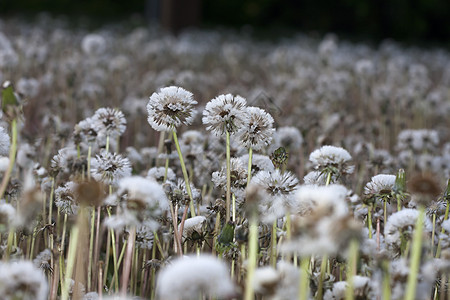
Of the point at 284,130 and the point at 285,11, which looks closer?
the point at 284,130

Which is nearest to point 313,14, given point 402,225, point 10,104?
point 402,225

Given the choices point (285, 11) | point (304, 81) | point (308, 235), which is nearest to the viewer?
point (308, 235)

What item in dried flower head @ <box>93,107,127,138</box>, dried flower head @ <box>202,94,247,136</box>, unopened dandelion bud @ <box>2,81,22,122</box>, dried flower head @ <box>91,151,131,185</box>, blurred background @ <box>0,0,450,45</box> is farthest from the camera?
blurred background @ <box>0,0,450,45</box>

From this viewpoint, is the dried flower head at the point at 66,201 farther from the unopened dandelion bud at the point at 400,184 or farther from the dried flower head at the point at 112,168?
the unopened dandelion bud at the point at 400,184

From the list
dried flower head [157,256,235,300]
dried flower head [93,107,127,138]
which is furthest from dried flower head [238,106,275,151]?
dried flower head [157,256,235,300]

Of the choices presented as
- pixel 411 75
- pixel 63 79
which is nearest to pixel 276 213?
pixel 63 79

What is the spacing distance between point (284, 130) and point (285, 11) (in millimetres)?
11532

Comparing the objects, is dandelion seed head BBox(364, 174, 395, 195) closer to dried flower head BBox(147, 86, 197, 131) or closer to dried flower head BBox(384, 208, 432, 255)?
dried flower head BBox(384, 208, 432, 255)

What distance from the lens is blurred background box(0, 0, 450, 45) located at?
12.3 metres

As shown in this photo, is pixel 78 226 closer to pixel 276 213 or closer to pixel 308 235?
pixel 308 235

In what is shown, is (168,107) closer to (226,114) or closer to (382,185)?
(226,114)

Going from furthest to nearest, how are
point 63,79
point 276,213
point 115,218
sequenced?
point 63,79 < point 276,213 < point 115,218

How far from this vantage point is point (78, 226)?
1.01 meters

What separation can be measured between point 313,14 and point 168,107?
12.1m
